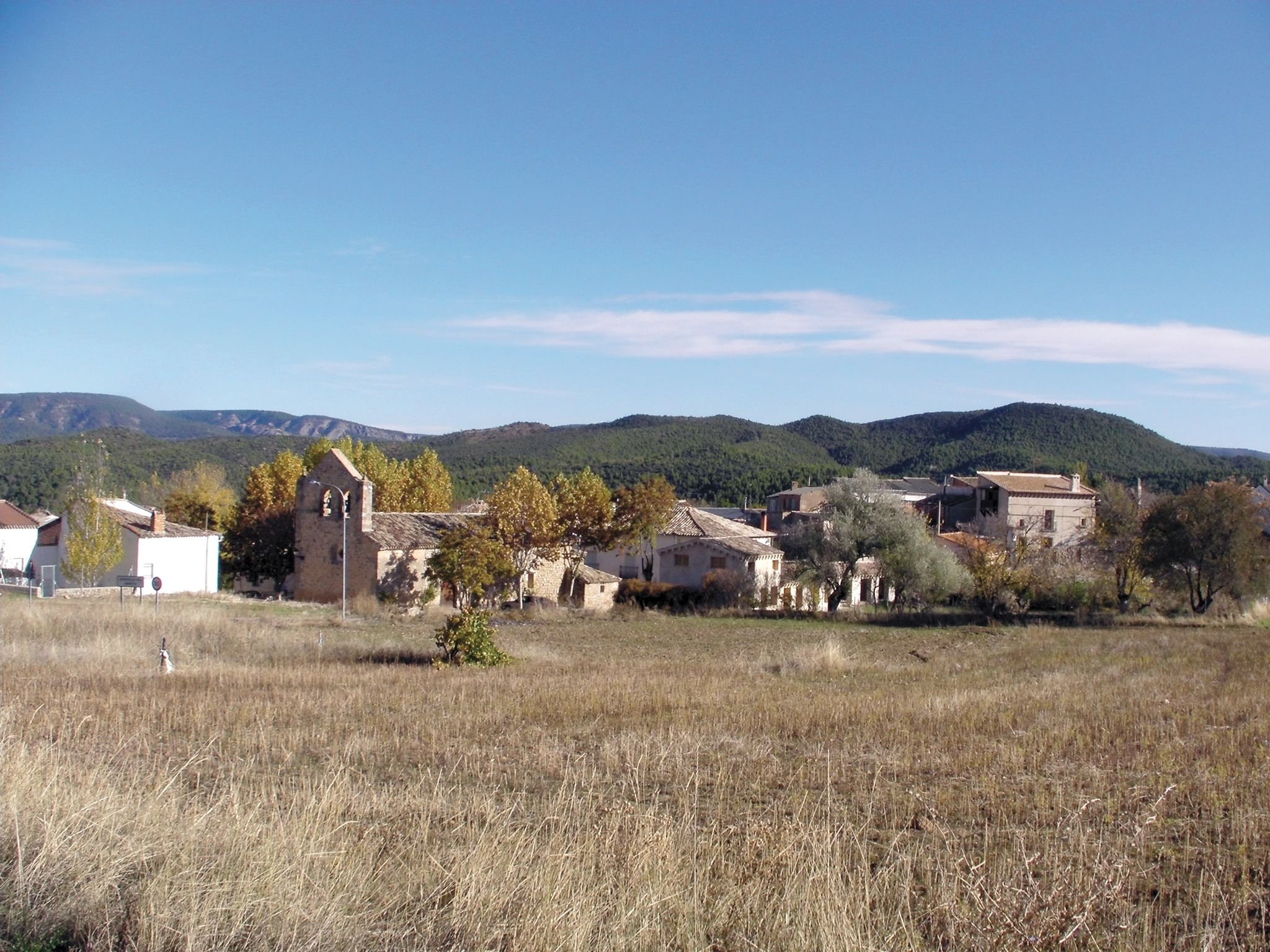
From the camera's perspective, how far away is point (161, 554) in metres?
44.4

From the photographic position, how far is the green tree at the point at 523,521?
41.9 meters

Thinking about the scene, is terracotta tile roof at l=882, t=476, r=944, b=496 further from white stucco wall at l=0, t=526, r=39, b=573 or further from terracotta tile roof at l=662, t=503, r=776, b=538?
white stucco wall at l=0, t=526, r=39, b=573

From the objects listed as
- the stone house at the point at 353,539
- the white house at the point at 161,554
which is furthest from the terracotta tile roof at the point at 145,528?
the stone house at the point at 353,539

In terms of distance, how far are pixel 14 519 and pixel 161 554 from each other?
17407 mm

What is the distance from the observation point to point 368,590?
39.8 meters

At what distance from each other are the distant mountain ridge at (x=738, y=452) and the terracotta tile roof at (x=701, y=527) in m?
36.0

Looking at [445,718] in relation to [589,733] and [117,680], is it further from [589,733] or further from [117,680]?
[117,680]

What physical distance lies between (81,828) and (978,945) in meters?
5.18

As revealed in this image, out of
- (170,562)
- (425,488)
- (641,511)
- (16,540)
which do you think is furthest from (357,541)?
(16,540)

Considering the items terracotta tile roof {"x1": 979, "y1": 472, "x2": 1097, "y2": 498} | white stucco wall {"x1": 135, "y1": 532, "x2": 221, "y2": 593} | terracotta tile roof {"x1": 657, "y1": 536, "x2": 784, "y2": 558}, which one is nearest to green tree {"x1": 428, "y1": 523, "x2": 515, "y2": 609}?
terracotta tile roof {"x1": 657, "y1": 536, "x2": 784, "y2": 558}

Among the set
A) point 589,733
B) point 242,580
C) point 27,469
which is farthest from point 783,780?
point 27,469

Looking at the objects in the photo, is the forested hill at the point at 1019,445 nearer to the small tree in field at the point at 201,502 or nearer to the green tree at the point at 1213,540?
the green tree at the point at 1213,540

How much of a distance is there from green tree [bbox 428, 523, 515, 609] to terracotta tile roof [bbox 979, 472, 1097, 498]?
3960 centimetres

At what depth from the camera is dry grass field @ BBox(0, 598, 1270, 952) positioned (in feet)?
16.7
